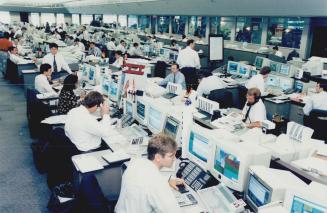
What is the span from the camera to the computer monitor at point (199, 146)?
257 centimetres

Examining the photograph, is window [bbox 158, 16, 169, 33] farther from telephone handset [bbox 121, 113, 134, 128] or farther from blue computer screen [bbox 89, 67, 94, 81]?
telephone handset [bbox 121, 113, 134, 128]

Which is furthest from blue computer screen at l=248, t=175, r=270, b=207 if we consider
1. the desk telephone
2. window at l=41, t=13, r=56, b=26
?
window at l=41, t=13, r=56, b=26

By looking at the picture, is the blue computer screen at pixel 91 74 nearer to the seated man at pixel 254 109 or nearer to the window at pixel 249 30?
the seated man at pixel 254 109

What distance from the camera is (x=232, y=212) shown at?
212cm

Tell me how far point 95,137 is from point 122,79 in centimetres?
108

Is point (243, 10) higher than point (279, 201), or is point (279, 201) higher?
point (243, 10)

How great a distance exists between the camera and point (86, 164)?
2949 mm

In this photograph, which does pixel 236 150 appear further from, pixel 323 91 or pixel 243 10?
pixel 243 10

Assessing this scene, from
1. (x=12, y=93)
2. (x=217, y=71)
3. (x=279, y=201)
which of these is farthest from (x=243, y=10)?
(x=279, y=201)

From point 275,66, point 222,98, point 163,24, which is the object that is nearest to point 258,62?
point 275,66

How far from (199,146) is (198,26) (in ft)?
42.6

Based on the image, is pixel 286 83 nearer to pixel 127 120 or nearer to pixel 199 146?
pixel 127 120

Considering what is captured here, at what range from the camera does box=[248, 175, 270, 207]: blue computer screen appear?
197cm

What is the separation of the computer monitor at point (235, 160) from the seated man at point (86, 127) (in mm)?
1357
